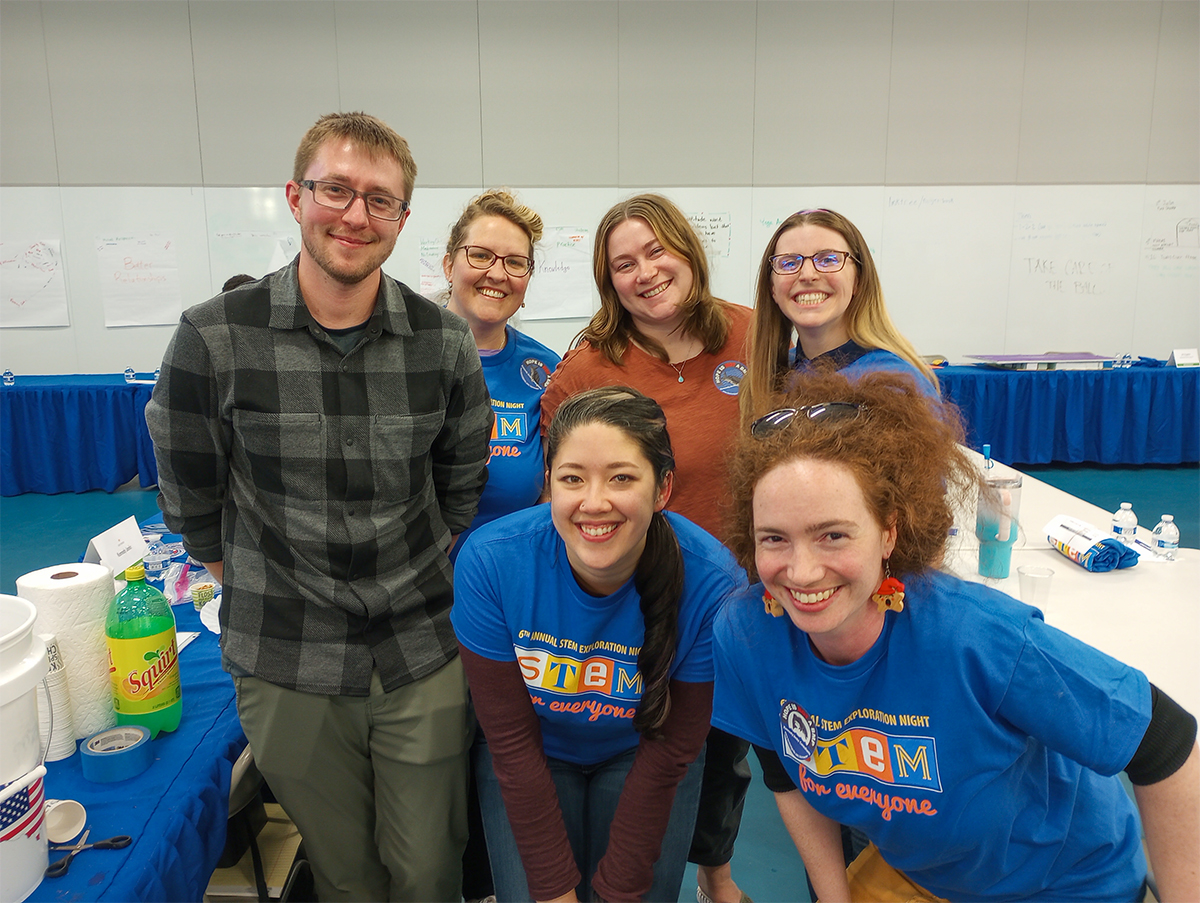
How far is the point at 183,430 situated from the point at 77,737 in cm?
56

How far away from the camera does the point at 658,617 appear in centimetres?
127

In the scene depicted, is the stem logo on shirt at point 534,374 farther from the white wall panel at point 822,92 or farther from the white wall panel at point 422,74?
the white wall panel at point 822,92

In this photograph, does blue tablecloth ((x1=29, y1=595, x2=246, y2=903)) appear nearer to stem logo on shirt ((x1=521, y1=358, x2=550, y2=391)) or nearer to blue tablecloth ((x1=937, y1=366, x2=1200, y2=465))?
stem logo on shirt ((x1=521, y1=358, x2=550, y2=391))

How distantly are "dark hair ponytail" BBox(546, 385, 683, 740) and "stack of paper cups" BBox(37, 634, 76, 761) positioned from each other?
2.88ft

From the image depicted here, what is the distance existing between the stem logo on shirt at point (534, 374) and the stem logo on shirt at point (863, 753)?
1087 millimetres

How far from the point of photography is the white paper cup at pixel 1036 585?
1.71 m

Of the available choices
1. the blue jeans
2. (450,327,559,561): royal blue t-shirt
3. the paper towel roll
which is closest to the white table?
the blue jeans

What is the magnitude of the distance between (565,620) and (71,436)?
16.8 ft

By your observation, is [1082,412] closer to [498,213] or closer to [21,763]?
[498,213]

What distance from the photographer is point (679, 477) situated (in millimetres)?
1686

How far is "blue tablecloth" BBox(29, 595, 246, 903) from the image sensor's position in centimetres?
100

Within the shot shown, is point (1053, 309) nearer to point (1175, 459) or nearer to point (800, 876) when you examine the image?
point (1175, 459)

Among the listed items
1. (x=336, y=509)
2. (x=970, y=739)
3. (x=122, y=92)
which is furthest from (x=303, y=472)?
(x=122, y=92)

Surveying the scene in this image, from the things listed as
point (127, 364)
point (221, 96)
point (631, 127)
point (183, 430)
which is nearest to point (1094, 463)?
point (631, 127)
